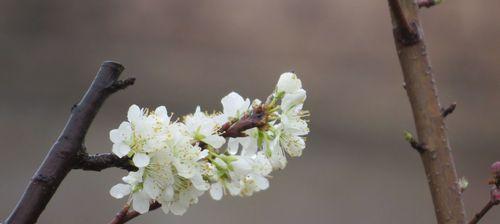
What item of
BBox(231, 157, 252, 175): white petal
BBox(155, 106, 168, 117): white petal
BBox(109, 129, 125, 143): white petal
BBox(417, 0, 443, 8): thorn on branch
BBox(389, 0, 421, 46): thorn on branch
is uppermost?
BBox(417, 0, 443, 8): thorn on branch

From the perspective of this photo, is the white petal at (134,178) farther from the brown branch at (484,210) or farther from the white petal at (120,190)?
the brown branch at (484,210)

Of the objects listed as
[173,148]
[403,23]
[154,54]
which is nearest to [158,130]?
[173,148]

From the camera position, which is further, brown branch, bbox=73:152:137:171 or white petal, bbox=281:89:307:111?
white petal, bbox=281:89:307:111

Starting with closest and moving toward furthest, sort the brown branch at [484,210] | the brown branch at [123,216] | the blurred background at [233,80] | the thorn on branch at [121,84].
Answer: the thorn on branch at [121,84] → the brown branch at [123,216] → the brown branch at [484,210] → the blurred background at [233,80]

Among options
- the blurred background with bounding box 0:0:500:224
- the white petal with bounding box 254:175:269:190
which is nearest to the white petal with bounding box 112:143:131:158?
the white petal with bounding box 254:175:269:190

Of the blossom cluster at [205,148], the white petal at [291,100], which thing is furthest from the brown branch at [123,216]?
the white petal at [291,100]

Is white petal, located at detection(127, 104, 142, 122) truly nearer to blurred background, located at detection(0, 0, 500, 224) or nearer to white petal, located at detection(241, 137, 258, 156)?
white petal, located at detection(241, 137, 258, 156)

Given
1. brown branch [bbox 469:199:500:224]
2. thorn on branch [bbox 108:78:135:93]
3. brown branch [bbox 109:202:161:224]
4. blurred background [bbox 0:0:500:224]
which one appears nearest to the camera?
thorn on branch [bbox 108:78:135:93]
